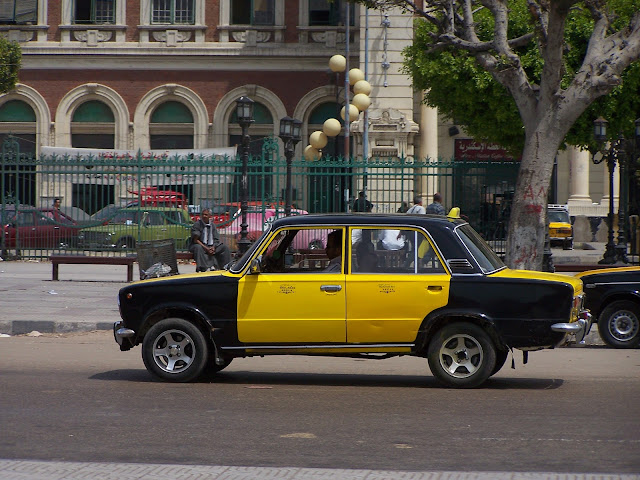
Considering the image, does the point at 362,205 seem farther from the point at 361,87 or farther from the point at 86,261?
the point at 361,87

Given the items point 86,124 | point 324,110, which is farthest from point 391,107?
point 86,124

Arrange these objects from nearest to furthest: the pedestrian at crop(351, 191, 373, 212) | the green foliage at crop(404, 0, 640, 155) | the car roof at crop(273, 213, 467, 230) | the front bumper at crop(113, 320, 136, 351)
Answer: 1. the car roof at crop(273, 213, 467, 230)
2. the front bumper at crop(113, 320, 136, 351)
3. the pedestrian at crop(351, 191, 373, 212)
4. the green foliage at crop(404, 0, 640, 155)

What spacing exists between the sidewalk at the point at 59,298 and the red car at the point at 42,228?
55 centimetres

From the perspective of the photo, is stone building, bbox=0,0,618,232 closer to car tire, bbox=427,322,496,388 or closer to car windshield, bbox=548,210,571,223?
car windshield, bbox=548,210,571,223

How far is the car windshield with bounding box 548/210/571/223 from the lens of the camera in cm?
3669

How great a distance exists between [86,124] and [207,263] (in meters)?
21.0

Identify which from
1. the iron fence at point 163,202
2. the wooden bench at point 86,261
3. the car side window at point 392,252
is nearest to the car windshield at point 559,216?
the iron fence at point 163,202

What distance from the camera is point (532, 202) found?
1602 centimetres

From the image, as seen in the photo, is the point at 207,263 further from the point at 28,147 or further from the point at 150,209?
the point at 28,147

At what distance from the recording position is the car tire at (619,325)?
40.3 ft

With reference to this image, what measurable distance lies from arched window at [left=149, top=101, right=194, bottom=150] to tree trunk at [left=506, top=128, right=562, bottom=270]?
23654 mm

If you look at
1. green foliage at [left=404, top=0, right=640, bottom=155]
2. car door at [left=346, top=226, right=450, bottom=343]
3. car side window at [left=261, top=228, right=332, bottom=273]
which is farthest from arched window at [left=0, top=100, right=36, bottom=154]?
car door at [left=346, top=226, right=450, bottom=343]

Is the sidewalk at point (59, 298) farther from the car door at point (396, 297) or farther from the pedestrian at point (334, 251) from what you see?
the pedestrian at point (334, 251)

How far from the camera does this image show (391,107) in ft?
115
